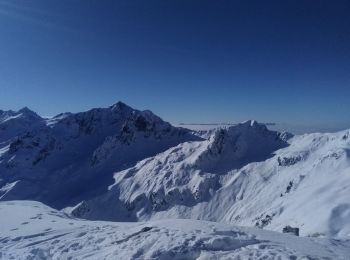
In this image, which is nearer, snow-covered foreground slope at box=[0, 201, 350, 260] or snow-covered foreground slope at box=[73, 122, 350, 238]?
snow-covered foreground slope at box=[0, 201, 350, 260]

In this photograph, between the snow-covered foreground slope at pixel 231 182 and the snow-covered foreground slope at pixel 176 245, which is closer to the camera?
the snow-covered foreground slope at pixel 176 245

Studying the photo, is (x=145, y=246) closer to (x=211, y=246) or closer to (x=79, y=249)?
(x=211, y=246)

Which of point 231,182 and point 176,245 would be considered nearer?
point 176,245

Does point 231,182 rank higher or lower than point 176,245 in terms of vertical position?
lower

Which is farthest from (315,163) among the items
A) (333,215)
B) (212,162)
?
(333,215)
